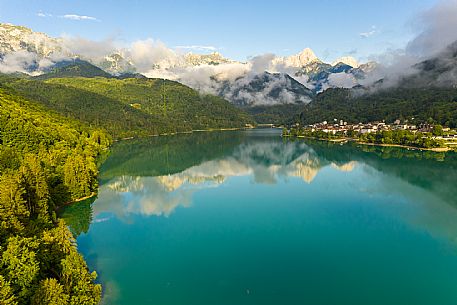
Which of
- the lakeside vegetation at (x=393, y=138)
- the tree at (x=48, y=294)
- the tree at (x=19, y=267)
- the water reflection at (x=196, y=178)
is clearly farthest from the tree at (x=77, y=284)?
the lakeside vegetation at (x=393, y=138)

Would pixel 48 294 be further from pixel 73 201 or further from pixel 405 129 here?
pixel 405 129

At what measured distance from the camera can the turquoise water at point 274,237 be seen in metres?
23.2

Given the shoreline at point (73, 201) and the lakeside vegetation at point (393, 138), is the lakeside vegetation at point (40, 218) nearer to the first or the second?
the shoreline at point (73, 201)

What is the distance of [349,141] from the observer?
126m

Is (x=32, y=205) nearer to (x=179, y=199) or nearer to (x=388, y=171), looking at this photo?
(x=179, y=199)

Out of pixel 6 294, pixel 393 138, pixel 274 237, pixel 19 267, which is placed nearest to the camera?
pixel 6 294

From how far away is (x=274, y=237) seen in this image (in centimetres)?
3309

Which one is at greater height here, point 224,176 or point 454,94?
point 454,94

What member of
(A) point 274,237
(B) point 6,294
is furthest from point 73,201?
(B) point 6,294

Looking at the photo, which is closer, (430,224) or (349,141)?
(430,224)

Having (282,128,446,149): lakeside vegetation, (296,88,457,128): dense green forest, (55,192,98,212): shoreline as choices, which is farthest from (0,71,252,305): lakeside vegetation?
(296,88,457,128): dense green forest

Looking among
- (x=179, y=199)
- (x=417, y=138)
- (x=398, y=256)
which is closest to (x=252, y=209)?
(x=179, y=199)

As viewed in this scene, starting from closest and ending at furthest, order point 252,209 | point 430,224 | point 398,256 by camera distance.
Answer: point 398,256 < point 430,224 < point 252,209

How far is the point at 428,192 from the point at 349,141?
76071 millimetres
